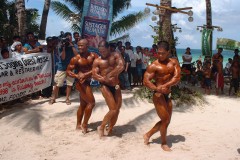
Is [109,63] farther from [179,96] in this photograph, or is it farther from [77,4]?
[77,4]

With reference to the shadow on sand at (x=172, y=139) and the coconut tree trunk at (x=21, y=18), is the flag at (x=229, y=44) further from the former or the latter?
the shadow on sand at (x=172, y=139)

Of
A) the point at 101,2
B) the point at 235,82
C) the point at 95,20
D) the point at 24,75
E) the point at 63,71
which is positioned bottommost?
the point at 235,82

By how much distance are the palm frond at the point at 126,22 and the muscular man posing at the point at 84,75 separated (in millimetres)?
10641

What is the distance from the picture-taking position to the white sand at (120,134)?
579 cm

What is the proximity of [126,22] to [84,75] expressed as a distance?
36.6 ft

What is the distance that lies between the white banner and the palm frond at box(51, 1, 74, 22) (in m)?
7.67

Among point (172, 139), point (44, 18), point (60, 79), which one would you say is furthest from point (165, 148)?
point (44, 18)

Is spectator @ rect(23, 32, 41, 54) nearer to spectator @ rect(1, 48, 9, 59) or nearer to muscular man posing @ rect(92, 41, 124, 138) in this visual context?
spectator @ rect(1, 48, 9, 59)

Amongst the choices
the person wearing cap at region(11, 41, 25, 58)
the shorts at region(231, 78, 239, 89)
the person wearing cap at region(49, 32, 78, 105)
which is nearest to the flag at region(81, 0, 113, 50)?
the person wearing cap at region(49, 32, 78, 105)

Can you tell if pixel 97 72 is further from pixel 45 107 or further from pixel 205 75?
pixel 205 75

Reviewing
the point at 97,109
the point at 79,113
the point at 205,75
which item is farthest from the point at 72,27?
the point at 79,113

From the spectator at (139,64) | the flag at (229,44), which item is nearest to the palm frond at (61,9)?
the spectator at (139,64)

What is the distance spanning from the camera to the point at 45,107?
852 centimetres

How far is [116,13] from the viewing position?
1709 centimetres
